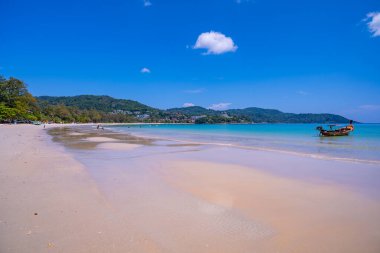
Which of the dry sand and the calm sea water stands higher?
the dry sand

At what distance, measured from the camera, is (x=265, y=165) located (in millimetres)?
12477

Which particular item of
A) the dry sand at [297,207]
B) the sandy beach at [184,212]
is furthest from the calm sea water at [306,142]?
the dry sand at [297,207]

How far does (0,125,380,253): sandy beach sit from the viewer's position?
162 inches

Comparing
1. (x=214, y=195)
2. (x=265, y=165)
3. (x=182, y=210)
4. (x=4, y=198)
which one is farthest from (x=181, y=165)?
(x=4, y=198)

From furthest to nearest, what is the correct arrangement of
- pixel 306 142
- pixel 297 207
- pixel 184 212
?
pixel 306 142 < pixel 297 207 < pixel 184 212

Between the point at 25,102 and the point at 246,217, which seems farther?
the point at 25,102

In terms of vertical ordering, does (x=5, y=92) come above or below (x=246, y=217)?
above

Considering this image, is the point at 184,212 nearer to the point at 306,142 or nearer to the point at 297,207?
the point at 297,207

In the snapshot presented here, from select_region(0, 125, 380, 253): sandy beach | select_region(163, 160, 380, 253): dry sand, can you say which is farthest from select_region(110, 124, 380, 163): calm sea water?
select_region(163, 160, 380, 253): dry sand

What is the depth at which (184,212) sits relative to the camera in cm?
557

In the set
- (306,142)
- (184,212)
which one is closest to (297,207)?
(184,212)

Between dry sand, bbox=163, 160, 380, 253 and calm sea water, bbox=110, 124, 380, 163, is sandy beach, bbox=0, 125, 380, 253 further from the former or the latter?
calm sea water, bbox=110, 124, 380, 163

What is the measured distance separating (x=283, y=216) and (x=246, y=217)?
0.82 metres

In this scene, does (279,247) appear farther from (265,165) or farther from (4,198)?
(265,165)
